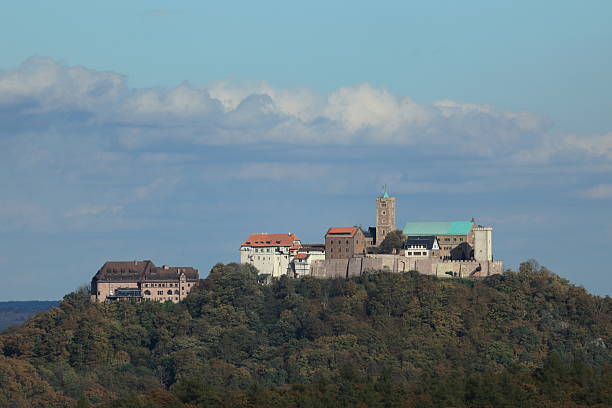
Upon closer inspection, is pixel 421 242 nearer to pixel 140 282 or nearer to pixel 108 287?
pixel 140 282

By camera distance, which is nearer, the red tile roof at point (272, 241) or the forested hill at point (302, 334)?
the forested hill at point (302, 334)

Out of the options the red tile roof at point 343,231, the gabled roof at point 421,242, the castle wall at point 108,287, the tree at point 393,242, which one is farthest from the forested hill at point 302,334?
Result: the red tile roof at point 343,231

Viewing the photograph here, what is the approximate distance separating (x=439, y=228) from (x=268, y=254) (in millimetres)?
19309

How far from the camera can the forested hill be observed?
134625 millimetres

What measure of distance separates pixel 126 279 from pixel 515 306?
42.4 metres

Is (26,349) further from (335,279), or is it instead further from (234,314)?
(335,279)

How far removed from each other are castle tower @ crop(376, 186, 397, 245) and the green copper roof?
2112 millimetres

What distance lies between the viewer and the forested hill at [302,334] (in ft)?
442

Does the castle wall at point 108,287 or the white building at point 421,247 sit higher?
the white building at point 421,247

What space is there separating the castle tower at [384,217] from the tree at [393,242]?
1952mm

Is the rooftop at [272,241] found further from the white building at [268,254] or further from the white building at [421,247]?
the white building at [421,247]

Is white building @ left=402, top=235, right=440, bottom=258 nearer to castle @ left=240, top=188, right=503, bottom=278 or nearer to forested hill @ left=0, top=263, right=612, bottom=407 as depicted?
castle @ left=240, top=188, right=503, bottom=278

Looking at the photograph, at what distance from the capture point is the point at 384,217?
Answer: 500 feet

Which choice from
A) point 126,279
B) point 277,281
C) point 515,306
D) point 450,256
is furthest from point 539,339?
point 126,279
